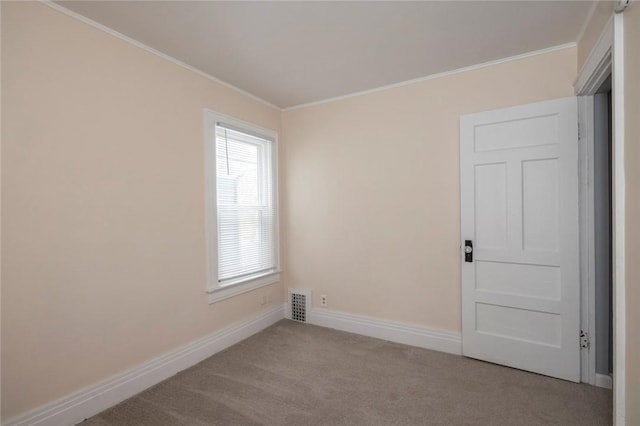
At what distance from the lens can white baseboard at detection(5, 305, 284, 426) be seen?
1900mm

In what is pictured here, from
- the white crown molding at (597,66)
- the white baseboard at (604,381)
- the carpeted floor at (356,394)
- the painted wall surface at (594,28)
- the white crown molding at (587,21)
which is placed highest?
the white crown molding at (587,21)

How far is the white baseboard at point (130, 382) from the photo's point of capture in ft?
6.23

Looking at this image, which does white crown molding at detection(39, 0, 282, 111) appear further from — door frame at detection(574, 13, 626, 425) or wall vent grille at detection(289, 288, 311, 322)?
door frame at detection(574, 13, 626, 425)

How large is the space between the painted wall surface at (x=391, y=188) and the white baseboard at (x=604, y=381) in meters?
0.97

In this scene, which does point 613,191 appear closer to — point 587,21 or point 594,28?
point 594,28

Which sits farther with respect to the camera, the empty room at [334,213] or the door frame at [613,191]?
the empty room at [334,213]

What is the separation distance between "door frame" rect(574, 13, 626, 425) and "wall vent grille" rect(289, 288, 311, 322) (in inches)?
99.0

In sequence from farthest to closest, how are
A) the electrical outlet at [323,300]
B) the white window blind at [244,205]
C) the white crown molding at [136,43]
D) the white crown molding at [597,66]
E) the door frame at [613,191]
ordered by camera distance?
the electrical outlet at [323,300], the white window blind at [244,205], the white crown molding at [136,43], the white crown molding at [597,66], the door frame at [613,191]

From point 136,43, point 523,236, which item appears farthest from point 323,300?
point 136,43

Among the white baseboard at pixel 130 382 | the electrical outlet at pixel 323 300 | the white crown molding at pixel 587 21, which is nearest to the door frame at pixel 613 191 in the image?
the white crown molding at pixel 587 21

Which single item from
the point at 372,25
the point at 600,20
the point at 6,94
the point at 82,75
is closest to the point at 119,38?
the point at 82,75

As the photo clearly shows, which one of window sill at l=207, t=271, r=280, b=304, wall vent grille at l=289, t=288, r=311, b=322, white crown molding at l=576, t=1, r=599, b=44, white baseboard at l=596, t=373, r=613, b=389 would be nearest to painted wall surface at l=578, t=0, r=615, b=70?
white crown molding at l=576, t=1, r=599, b=44

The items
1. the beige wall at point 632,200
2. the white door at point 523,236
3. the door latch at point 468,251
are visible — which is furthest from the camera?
the door latch at point 468,251

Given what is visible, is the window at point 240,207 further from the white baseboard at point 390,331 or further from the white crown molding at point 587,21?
the white crown molding at point 587,21
